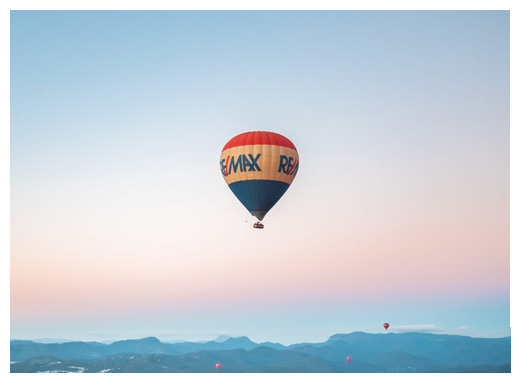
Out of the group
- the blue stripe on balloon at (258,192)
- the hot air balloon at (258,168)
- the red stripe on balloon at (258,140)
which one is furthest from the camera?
the blue stripe on balloon at (258,192)

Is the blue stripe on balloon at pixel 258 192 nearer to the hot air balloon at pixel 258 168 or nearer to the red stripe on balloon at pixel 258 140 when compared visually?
the hot air balloon at pixel 258 168

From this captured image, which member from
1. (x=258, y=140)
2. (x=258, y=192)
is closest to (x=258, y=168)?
(x=258, y=192)

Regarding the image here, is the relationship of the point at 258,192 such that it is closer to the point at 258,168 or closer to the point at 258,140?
the point at 258,168

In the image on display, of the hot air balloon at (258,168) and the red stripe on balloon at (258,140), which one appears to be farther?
the red stripe on balloon at (258,140)

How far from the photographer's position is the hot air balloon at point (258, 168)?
62844 millimetres

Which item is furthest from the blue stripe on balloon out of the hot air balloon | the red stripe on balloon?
the red stripe on balloon

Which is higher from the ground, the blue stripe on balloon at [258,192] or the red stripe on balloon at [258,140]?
the red stripe on balloon at [258,140]

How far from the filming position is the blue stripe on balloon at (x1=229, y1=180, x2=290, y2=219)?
63375 mm

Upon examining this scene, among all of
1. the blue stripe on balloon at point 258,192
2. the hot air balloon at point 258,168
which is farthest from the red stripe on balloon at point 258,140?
the blue stripe on balloon at point 258,192

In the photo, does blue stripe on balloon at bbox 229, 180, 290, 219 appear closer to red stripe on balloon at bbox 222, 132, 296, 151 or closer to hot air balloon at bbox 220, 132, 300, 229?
hot air balloon at bbox 220, 132, 300, 229

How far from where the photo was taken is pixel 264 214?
212 ft

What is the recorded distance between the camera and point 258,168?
62719mm
